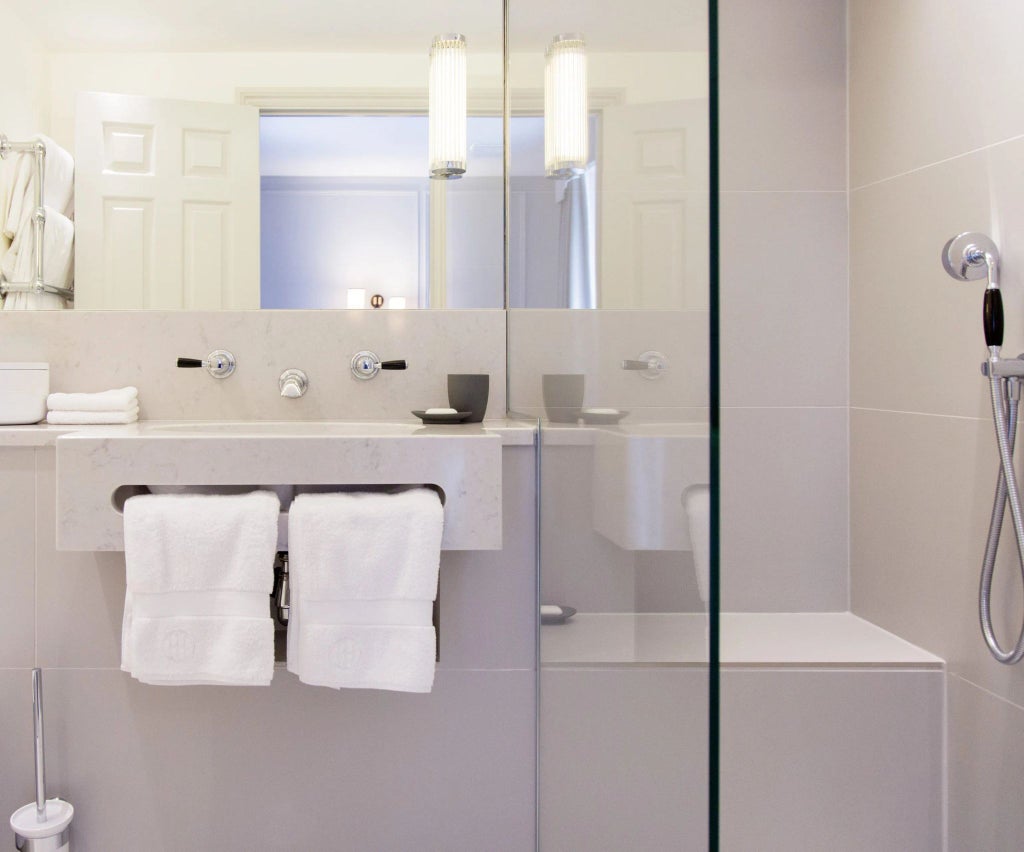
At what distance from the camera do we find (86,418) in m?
1.38

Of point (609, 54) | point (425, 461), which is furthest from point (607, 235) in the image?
point (425, 461)

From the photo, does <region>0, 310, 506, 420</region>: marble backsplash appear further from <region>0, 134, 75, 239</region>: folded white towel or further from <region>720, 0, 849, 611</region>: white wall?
<region>720, 0, 849, 611</region>: white wall

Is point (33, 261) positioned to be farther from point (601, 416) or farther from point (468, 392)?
point (601, 416)

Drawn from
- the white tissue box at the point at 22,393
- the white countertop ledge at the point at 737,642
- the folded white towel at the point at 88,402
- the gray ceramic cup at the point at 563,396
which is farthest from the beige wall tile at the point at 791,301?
the white tissue box at the point at 22,393

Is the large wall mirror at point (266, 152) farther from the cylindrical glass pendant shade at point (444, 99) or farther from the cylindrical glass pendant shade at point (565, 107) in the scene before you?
the cylindrical glass pendant shade at point (565, 107)

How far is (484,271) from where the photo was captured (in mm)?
1585

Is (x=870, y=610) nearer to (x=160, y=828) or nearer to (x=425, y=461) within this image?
(x=425, y=461)

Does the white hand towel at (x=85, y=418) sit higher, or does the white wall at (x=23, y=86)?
the white wall at (x=23, y=86)

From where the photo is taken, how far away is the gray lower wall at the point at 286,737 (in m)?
1.26

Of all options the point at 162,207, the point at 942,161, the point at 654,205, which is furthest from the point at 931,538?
the point at 162,207

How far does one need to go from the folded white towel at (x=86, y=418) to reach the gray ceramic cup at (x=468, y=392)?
0.59m

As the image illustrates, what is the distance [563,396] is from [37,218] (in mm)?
1205

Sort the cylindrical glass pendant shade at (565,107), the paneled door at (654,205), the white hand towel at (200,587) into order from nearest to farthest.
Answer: the paneled door at (654,205) < the cylindrical glass pendant shade at (565,107) < the white hand towel at (200,587)

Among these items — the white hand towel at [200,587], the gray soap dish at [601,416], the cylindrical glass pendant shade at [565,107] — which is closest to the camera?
the gray soap dish at [601,416]
